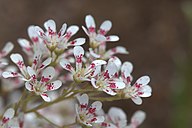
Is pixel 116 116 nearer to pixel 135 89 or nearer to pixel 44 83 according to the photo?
pixel 135 89

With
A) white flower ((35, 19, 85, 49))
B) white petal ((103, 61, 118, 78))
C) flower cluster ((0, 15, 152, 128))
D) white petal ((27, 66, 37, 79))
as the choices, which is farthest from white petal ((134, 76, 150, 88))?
white petal ((27, 66, 37, 79))

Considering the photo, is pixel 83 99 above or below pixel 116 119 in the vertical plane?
above

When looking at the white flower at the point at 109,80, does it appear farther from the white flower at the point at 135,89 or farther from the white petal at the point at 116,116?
the white petal at the point at 116,116

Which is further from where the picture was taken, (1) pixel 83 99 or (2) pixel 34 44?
(2) pixel 34 44

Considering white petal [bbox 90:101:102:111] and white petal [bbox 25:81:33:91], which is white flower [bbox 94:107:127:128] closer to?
white petal [bbox 90:101:102:111]

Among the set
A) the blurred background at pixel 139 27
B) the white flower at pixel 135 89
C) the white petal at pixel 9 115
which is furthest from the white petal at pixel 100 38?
the blurred background at pixel 139 27

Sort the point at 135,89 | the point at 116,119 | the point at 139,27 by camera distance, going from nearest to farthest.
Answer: the point at 135,89, the point at 116,119, the point at 139,27

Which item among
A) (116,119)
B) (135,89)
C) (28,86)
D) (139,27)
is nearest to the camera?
(28,86)

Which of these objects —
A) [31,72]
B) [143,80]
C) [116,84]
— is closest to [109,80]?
[116,84]
